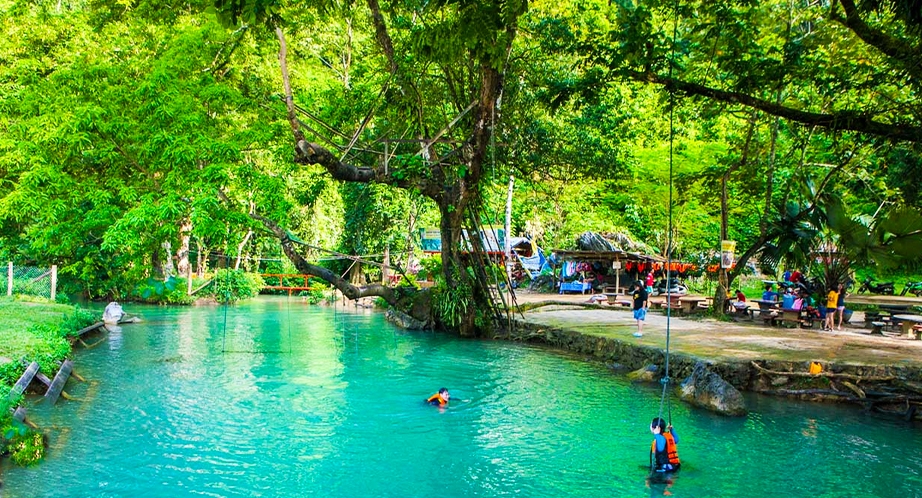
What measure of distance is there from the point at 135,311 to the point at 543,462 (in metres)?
22.0

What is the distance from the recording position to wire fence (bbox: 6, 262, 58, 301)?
21125mm

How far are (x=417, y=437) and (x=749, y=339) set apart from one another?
8682 millimetres

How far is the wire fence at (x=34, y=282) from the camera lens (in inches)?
832

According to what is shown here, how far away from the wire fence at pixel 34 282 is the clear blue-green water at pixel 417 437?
749cm

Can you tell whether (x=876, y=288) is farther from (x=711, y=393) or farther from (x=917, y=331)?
(x=711, y=393)

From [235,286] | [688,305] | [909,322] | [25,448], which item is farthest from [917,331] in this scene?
[235,286]

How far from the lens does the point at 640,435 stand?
9.61 metres

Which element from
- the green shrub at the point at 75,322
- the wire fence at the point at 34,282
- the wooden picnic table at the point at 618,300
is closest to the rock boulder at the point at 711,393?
the wooden picnic table at the point at 618,300

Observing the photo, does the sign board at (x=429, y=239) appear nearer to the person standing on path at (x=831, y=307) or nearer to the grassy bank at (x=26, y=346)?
the grassy bank at (x=26, y=346)

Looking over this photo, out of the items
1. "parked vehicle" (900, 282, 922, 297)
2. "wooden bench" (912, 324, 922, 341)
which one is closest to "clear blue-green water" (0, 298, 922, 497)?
"wooden bench" (912, 324, 922, 341)

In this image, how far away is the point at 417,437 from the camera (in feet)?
31.7

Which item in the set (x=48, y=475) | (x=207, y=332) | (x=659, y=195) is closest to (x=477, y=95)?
(x=207, y=332)

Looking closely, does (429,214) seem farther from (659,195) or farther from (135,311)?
(135,311)

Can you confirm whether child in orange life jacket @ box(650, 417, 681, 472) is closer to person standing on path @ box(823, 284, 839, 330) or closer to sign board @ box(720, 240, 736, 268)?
person standing on path @ box(823, 284, 839, 330)
